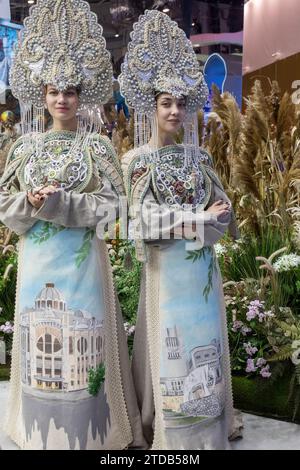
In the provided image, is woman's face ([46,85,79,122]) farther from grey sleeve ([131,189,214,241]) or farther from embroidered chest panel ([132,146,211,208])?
grey sleeve ([131,189,214,241])

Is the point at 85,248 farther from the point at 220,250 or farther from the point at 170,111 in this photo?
the point at 220,250

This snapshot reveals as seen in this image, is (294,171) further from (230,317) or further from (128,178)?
(128,178)

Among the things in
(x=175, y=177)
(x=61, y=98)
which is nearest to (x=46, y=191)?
(x=61, y=98)

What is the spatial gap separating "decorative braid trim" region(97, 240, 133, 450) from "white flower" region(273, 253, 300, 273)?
1.06 m

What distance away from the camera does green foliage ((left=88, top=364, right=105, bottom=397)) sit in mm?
2400

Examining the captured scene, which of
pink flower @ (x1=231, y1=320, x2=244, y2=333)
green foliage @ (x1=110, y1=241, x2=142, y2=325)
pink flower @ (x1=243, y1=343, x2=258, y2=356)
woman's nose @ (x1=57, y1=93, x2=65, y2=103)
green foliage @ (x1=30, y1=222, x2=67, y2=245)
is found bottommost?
pink flower @ (x1=243, y1=343, x2=258, y2=356)

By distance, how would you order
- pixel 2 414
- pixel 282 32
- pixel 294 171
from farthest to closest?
pixel 282 32
pixel 294 171
pixel 2 414

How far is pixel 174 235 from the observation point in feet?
7.55

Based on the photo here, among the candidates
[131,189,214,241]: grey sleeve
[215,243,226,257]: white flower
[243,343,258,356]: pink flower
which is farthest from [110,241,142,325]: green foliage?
[131,189,214,241]: grey sleeve

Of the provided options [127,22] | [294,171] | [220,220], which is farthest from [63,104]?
[127,22]

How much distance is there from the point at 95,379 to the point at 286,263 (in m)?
1.31

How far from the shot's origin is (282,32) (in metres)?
7.21

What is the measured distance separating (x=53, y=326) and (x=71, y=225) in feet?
1.30

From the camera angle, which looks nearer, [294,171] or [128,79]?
[128,79]
